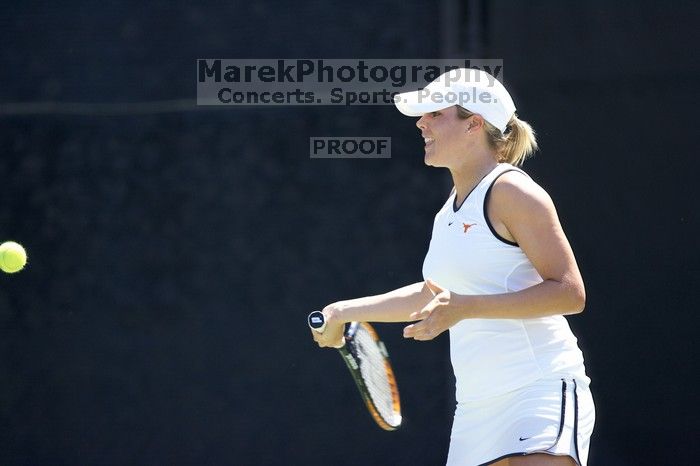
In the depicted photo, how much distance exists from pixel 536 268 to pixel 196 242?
6.05ft

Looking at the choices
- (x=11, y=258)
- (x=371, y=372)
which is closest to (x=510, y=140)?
(x=371, y=372)

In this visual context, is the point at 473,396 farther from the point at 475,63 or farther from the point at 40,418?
the point at 40,418

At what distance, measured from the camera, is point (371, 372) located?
2711mm

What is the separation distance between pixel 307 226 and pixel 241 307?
14.7 inches

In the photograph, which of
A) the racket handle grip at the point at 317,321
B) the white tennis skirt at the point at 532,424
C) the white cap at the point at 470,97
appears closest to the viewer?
the white tennis skirt at the point at 532,424

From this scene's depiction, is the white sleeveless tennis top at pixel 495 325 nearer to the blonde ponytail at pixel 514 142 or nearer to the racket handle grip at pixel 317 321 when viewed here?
the blonde ponytail at pixel 514 142

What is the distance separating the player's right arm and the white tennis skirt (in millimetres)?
346

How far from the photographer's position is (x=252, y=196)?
3.68 meters

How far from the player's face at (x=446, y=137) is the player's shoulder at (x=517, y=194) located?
0.18 meters

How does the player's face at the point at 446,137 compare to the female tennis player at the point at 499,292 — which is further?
the player's face at the point at 446,137

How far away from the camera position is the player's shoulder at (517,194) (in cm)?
208

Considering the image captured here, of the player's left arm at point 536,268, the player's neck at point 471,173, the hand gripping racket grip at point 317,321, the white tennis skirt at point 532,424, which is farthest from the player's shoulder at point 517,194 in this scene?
the hand gripping racket grip at point 317,321

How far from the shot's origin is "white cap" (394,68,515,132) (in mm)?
2277

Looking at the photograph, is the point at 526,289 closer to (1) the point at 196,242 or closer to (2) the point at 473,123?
(2) the point at 473,123
